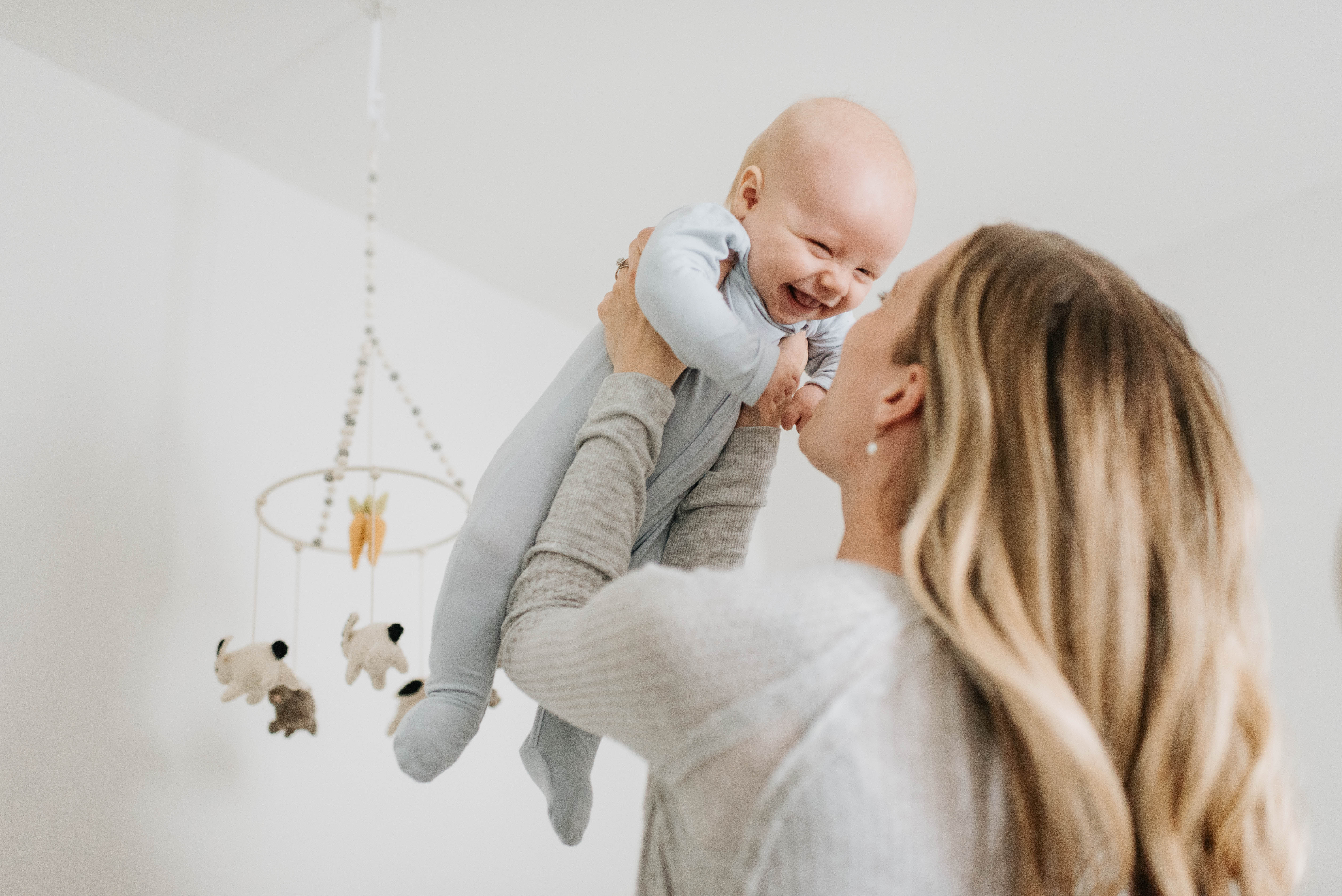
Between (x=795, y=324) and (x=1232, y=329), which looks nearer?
(x=795, y=324)

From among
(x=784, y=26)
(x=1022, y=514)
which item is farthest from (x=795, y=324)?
(x=784, y=26)

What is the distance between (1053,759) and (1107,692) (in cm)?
8

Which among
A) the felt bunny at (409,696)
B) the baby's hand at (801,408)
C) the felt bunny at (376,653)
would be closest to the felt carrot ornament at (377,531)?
the felt bunny at (376,653)

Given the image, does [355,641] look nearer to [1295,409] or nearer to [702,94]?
[702,94]

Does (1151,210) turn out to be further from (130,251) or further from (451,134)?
(130,251)

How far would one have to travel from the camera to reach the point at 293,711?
1.62m

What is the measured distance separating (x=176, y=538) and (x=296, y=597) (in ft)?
0.97

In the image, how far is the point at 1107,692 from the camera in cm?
60

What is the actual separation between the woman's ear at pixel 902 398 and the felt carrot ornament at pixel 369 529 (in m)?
1.06

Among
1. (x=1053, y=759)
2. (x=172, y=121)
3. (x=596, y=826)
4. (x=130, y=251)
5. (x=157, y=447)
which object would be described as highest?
(x=172, y=121)

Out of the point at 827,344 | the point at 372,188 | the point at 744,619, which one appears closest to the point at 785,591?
the point at 744,619

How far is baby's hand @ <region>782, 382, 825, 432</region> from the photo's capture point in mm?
963

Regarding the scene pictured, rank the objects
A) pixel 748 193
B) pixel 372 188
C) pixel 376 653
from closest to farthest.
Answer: pixel 748 193 < pixel 376 653 < pixel 372 188

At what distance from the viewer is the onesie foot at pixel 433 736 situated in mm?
862
